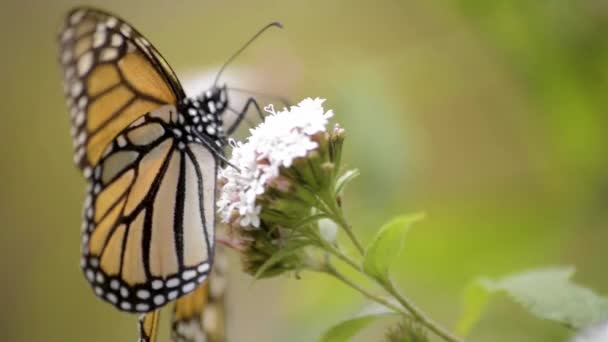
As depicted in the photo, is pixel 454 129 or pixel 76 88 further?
pixel 454 129

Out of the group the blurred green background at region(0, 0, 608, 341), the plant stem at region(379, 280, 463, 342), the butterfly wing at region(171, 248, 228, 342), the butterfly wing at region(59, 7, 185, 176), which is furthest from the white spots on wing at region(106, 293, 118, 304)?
the plant stem at region(379, 280, 463, 342)

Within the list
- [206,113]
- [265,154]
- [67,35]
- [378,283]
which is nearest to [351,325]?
[378,283]

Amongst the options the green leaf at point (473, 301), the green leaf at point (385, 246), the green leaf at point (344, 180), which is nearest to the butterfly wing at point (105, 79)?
the green leaf at point (344, 180)

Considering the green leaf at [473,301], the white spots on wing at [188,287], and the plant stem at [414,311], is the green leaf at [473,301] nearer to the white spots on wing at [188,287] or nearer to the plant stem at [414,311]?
the plant stem at [414,311]

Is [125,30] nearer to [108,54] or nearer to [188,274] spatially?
[108,54]

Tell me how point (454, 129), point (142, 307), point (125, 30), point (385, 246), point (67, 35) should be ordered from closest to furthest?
point (385, 246)
point (142, 307)
point (125, 30)
point (67, 35)
point (454, 129)

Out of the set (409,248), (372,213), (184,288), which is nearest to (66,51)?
(184,288)

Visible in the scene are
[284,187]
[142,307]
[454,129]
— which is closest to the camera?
[284,187]

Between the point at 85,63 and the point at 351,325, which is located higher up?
the point at 85,63
